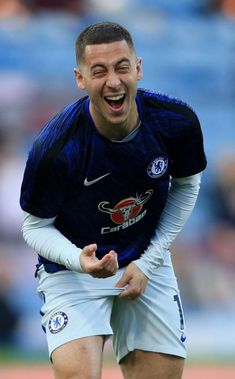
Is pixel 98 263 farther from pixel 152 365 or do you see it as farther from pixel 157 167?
pixel 152 365

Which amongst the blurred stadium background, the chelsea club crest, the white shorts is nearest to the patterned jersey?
the chelsea club crest

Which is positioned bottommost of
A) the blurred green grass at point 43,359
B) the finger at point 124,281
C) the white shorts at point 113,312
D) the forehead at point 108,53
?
the blurred green grass at point 43,359

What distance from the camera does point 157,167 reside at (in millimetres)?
4301

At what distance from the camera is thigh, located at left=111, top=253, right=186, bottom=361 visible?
14.7ft

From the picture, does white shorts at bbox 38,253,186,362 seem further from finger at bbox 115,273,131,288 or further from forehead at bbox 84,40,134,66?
forehead at bbox 84,40,134,66

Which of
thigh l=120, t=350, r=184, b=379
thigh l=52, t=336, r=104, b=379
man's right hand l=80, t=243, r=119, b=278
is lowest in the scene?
thigh l=120, t=350, r=184, b=379

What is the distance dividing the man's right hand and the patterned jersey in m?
0.36

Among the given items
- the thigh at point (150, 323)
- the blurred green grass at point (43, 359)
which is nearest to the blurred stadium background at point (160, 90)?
the blurred green grass at point (43, 359)

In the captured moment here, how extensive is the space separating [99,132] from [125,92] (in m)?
0.24

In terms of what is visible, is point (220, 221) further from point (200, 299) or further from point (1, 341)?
point (1, 341)

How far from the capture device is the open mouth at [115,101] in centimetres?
407

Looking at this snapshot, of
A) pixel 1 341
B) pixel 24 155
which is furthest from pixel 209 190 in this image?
pixel 1 341

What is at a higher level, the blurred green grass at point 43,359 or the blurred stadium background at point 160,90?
the blurred stadium background at point 160,90

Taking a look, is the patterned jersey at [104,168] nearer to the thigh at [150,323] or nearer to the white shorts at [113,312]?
the white shorts at [113,312]
